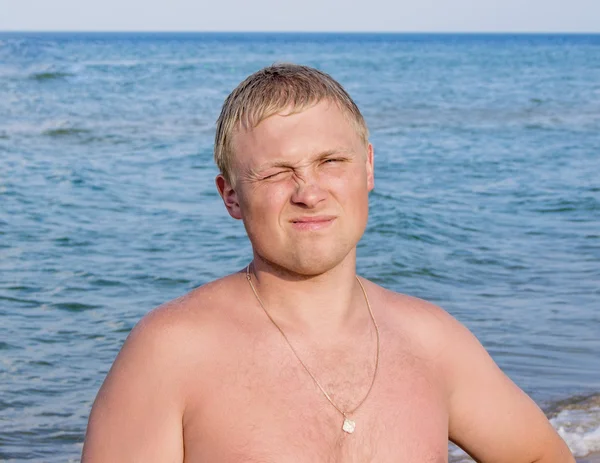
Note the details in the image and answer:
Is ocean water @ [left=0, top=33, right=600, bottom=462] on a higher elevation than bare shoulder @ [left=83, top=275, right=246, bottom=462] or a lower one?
lower

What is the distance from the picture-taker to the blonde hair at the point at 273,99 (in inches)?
90.7

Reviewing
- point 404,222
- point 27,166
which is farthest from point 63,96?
point 404,222

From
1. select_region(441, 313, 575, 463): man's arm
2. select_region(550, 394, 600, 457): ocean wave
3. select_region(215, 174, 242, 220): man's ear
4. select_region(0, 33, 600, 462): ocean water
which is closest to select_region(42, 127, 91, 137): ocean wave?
select_region(0, 33, 600, 462): ocean water

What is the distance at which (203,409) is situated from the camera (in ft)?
7.30

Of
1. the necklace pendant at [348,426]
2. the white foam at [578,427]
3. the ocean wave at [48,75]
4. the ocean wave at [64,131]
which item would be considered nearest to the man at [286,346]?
the necklace pendant at [348,426]

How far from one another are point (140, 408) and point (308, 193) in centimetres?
57

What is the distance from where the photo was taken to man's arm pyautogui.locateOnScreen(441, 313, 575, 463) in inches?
99.7

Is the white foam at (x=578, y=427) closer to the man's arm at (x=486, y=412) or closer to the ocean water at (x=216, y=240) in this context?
the ocean water at (x=216, y=240)

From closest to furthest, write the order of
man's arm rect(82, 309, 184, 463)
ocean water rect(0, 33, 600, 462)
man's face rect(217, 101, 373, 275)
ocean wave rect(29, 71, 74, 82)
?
man's arm rect(82, 309, 184, 463) < man's face rect(217, 101, 373, 275) < ocean water rect(0, 33, 600, 462) < ocean wave rect(29, 71, 74, 82)

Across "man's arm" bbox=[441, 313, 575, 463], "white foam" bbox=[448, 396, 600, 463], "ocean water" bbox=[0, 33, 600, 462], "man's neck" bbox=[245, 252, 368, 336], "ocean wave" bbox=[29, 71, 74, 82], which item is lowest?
"ocean wave" bbox=[29, 71, 74, 82]

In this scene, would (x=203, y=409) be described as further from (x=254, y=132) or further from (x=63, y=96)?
(x=63, y=96)

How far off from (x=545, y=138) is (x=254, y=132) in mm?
17212

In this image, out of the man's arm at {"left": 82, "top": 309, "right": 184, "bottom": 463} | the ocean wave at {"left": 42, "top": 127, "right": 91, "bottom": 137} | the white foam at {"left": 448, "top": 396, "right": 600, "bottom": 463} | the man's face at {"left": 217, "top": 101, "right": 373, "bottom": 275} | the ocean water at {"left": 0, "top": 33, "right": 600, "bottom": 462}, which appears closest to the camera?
the man's arm at {"left": 82, "top": 309, "right": 184, "bottom": 463}

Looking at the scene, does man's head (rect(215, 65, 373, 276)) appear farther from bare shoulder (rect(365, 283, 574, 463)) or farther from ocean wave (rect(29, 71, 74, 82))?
ocean wave (rect(29, 71, 74, 82))
